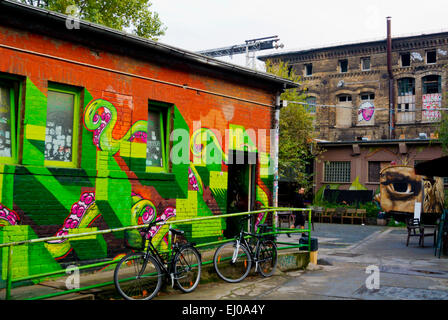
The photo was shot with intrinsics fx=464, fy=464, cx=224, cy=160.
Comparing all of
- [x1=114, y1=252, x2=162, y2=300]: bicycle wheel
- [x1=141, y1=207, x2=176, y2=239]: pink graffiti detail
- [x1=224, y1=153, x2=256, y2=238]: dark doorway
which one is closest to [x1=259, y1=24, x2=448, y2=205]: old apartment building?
[x1=224, y1=153, x2=256, y2=238]: dark doorway

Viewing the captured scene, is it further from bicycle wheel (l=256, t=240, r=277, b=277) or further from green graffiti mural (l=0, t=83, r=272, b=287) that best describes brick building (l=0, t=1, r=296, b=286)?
bicycle wheel (l=256, t=240, r=277, b=277)

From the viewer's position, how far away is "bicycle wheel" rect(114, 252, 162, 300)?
6.48 meters

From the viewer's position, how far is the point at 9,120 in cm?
753

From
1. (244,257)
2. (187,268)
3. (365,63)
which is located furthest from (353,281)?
(365,63)

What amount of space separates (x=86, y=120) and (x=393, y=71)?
30712 mm

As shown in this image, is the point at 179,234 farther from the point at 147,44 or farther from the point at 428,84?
the point at 428,84

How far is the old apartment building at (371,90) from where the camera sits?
30.0 metres

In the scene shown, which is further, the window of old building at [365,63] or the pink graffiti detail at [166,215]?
the window of old building at [365,63]

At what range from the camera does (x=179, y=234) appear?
24.8 ft

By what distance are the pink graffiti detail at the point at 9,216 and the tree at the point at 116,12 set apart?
1764 cm

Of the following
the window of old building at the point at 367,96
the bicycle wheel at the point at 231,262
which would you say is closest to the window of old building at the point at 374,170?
the window of old building at the point at 367,96

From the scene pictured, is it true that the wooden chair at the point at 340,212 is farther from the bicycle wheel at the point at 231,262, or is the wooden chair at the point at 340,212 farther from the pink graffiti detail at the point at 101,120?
the pink graffiti detail at the point at 101,120

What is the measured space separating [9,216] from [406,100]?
106ft
